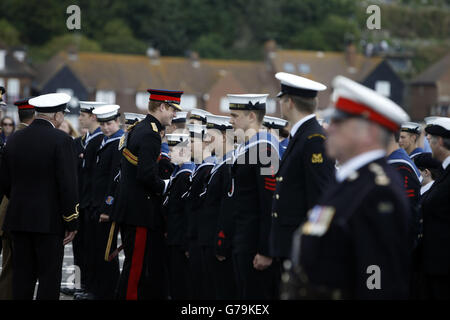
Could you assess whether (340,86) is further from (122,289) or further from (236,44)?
(236,44)

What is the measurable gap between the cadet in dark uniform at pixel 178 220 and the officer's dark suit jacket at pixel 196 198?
24cm

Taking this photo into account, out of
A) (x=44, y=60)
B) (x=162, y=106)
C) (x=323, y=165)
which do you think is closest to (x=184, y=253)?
(x=162, y=106)

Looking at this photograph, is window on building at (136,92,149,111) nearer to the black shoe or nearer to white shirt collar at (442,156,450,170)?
the black shoe

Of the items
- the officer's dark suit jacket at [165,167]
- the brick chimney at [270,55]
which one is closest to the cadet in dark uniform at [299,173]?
the officer's dark suit jacket at [165,167]

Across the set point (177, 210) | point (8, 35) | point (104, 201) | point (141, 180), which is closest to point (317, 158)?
point (141, 180)

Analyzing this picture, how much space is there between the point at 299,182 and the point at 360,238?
8.24ft

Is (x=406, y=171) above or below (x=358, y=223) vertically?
below

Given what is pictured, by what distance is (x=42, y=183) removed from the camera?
29.7 ft

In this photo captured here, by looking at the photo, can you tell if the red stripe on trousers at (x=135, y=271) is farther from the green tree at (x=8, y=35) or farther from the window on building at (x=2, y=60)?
the green tree at (x=8, y=35)

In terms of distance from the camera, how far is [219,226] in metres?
9.04

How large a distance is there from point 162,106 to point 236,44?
11380 centimetres

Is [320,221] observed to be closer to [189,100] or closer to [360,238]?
[360,238]

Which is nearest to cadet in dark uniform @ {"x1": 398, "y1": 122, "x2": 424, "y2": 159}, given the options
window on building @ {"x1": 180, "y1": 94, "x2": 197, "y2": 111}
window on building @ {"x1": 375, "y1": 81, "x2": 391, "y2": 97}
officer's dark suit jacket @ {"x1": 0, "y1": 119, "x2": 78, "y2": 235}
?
officer's dark suit jacket @ {"x1": 0, "y1": 119, "x2": 78, "y2": 235}

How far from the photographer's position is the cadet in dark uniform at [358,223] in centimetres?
504
